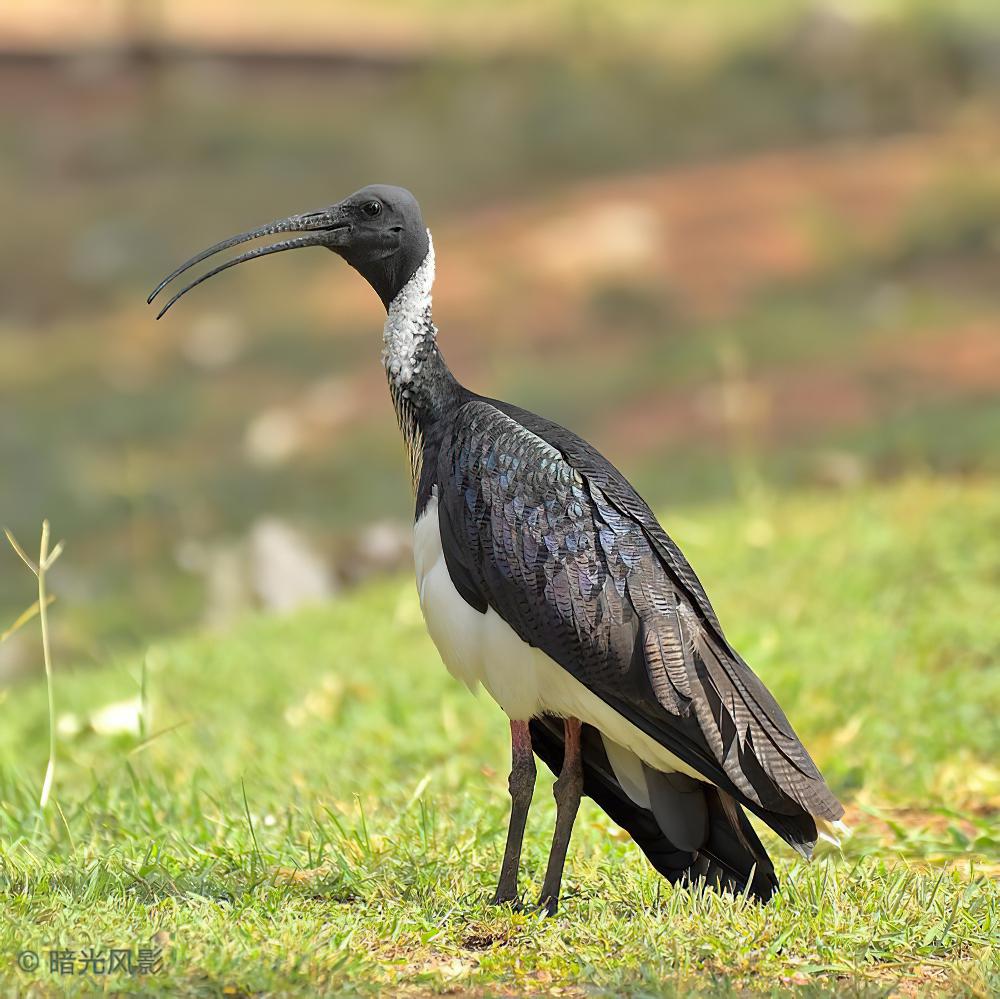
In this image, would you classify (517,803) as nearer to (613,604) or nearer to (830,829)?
(613,604)

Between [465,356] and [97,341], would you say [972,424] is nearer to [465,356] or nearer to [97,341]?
[465,356]

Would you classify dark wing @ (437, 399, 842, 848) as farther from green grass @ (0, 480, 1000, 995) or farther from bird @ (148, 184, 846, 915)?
green grass @ (0, 480, 1000, 995)

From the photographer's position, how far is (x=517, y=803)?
322 cm

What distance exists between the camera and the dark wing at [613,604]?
3.01 meters

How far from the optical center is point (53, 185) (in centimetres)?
1627

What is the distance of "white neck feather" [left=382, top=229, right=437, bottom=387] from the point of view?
11.0 ft

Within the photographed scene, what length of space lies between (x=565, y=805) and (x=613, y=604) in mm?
438

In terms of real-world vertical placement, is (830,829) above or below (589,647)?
below

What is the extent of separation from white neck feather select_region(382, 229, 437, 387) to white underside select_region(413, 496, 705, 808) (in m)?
0.31

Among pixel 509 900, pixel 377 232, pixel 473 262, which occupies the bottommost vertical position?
pixel 509 900

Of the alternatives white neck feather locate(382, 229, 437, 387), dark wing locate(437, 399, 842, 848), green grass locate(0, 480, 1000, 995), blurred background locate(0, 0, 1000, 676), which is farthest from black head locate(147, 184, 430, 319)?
blurred background locate(0, 0, 1000, 676)

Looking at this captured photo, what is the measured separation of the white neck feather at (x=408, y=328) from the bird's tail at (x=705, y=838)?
0.75 meters

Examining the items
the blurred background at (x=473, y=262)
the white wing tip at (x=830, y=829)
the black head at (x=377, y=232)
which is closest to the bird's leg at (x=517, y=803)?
the white wing tip at (x=830, y=829)

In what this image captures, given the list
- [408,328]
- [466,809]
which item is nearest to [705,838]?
[466,809]
